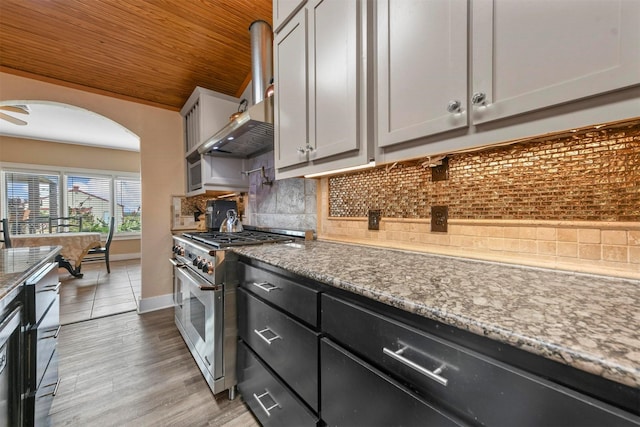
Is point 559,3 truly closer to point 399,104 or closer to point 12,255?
point 399,104

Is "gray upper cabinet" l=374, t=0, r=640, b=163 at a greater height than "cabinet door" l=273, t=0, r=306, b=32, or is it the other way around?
"cabinet door" l=273, t=0, r=306, b=32

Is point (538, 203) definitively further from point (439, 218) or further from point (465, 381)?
point (465, 381)

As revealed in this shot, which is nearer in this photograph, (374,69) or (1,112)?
(374,69)

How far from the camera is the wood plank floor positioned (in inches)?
56.9

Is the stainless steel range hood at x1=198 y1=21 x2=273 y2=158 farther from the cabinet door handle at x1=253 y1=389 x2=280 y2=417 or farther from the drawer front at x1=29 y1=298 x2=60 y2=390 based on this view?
the cabinet door handle at x1=253 y1=389 x2=280 y2=417

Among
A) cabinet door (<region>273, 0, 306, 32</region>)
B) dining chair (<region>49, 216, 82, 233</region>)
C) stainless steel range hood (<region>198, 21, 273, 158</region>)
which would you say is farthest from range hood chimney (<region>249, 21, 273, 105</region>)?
dining chair (<region>49, 216, 82, 233</region>)

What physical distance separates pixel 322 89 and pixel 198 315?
5.36 ft

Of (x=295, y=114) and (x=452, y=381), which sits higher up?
(x=295, y=114)

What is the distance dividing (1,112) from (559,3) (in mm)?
4869

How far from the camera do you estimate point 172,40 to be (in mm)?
2297

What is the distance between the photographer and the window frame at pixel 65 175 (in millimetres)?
4980

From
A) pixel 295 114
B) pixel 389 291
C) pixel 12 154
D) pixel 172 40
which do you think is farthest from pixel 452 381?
pixel 12 154

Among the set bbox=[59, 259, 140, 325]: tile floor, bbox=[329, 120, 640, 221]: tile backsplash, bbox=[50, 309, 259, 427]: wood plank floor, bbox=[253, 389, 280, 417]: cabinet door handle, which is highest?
bbox=[329, 120, 640, 221]: tile backsplash

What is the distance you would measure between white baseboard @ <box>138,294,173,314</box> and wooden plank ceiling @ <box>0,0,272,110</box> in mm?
2228
